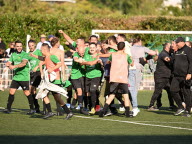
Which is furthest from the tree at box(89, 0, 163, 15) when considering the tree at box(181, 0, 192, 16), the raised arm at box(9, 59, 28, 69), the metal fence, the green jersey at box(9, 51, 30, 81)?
the raised arm at box(9, 59, 28, 69)

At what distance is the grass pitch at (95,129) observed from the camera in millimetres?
10633

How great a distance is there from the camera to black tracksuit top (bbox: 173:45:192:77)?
14828mm

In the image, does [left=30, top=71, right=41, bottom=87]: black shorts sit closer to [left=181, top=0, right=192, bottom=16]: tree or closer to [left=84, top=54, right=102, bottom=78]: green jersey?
[left=84, top=54, right=102, bottom=78]: green jersey

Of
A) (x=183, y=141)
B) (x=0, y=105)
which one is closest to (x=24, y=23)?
(x=0, y=105)

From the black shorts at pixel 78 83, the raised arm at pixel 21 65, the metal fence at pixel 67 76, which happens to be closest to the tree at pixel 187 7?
the metal fence at pixel 67 76

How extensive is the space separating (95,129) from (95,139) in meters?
1.43

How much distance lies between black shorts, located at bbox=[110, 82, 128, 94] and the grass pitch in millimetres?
644

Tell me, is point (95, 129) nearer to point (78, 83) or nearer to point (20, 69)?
point (78, 83)

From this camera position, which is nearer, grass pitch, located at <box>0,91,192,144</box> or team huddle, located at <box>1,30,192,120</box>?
grass pitch, located at <box>0,91,192,144</box>

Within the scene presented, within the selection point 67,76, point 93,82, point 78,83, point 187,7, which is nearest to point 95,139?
point 93,82

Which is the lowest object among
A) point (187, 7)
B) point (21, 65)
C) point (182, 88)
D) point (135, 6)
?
point (182, 88)

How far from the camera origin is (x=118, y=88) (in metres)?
14.5

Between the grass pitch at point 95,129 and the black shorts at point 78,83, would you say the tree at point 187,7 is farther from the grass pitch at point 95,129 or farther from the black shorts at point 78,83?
the black shorts at point 78,83

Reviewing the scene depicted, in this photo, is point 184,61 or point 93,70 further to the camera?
point 93,70
